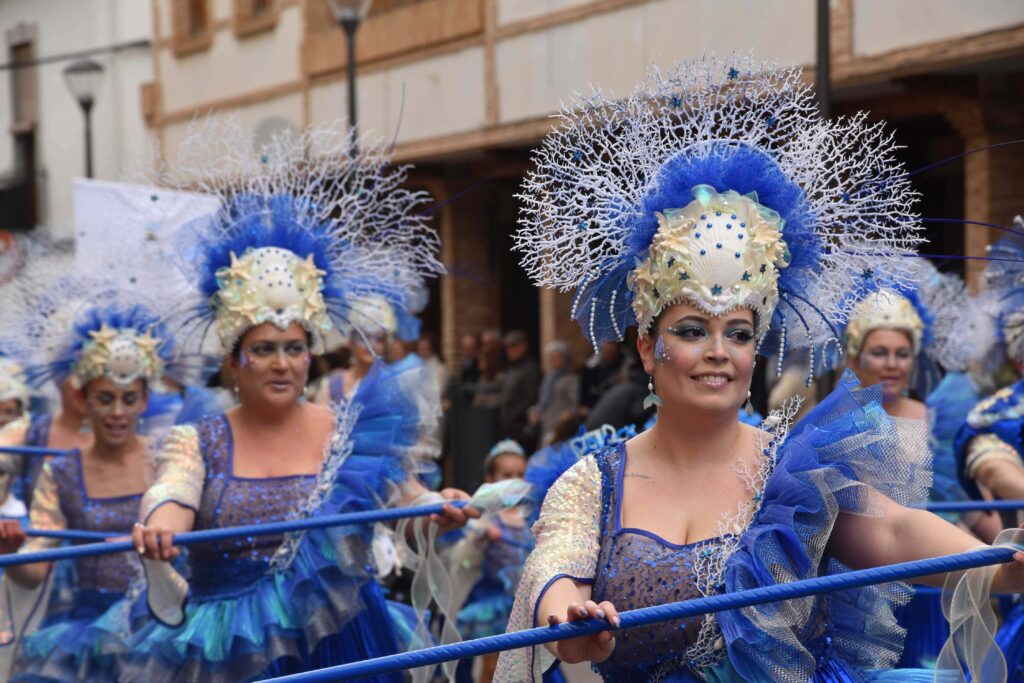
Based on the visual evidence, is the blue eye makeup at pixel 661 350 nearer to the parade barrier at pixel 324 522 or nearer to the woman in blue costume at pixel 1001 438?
the parade barrier at pixel 324 522

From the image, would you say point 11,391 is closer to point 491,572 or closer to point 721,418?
point 491,572

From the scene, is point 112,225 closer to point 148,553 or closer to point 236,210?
point 236,210

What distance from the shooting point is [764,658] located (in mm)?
4047

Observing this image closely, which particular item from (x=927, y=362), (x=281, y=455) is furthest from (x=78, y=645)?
(x=927, y=362)

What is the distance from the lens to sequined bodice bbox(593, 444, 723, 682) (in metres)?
4.14

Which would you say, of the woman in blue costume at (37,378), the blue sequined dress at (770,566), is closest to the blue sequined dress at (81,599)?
the woman in blue costume at (37,378)

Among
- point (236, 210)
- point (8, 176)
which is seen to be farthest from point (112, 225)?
point (8, 176)

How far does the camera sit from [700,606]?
3863 millimetres

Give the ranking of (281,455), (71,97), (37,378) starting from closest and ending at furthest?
1. (281,455)
2. (37,378)
3. (71,97)

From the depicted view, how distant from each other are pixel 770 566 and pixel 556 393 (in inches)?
327

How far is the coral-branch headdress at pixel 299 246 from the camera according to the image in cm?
643

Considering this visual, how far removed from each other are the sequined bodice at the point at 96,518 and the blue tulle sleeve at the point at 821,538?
3.56 m

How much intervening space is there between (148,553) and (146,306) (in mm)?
2254

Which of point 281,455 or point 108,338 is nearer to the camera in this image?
point 281,455
